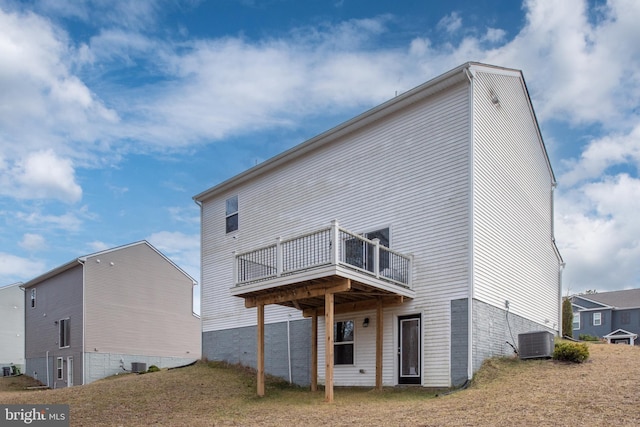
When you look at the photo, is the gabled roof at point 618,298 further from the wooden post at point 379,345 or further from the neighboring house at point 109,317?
the wooden post at point 379,345

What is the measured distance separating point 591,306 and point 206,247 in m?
32.8

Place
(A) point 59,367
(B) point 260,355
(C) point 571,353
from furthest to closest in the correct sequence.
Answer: (A) point 59,367 < (B) point 260,355 < (C) point 571,353

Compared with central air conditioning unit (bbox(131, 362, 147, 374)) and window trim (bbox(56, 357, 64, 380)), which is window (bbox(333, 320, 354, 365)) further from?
window trim (bbox(56, 357, 64, 380))

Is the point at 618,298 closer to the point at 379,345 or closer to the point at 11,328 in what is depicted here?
the point at 379,345

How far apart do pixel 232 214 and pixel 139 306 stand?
12.1 metres

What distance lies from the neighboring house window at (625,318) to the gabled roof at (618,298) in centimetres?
55

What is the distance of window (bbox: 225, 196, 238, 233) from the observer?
762 inches

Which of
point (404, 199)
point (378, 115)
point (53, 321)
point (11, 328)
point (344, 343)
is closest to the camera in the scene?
point (404, 199)

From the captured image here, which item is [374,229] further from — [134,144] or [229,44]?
[134,144]

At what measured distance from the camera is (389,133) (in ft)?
48.2

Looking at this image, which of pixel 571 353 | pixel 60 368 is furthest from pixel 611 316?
pixel 60 368

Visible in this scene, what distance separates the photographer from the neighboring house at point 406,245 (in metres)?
12.5

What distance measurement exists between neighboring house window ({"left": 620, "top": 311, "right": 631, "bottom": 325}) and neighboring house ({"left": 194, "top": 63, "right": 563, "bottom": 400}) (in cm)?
2610

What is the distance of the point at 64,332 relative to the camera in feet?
90.9
